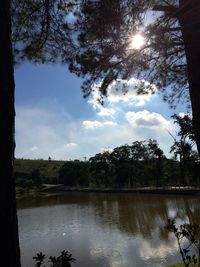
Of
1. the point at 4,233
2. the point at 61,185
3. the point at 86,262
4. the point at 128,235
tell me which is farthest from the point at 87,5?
the point at 61,185

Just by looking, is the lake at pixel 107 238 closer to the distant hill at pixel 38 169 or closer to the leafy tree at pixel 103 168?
the leafy tree at pixel 103 168

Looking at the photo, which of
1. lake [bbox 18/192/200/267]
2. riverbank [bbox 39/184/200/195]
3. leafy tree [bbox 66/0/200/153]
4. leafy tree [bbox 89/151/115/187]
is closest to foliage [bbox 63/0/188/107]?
leafy tree [bbox 66/0/200/153]

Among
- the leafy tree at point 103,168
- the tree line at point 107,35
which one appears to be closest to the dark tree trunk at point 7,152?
the tree line at point 107,35

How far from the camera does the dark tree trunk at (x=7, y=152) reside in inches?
128

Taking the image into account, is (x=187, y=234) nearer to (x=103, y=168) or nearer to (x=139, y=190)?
(x=139, y=190)

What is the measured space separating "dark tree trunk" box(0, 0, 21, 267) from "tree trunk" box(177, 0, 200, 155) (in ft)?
8.31

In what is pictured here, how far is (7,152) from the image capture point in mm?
3398

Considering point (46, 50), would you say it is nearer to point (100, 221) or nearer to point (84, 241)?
point (84, 241)

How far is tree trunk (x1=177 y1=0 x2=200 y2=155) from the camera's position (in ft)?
17.1

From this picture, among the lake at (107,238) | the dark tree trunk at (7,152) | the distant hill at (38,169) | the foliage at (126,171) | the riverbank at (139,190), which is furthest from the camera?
the distant hill at (38,169)

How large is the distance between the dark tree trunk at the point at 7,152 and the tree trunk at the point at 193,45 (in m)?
2.53

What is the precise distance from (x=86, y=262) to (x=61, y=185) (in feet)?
175

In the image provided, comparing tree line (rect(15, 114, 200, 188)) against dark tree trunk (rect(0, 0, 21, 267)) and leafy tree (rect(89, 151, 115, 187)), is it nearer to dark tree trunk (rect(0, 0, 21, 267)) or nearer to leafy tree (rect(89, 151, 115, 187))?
leafy tree (rect(89, 151, 115, 187))

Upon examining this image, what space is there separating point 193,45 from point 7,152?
9.95 feet
